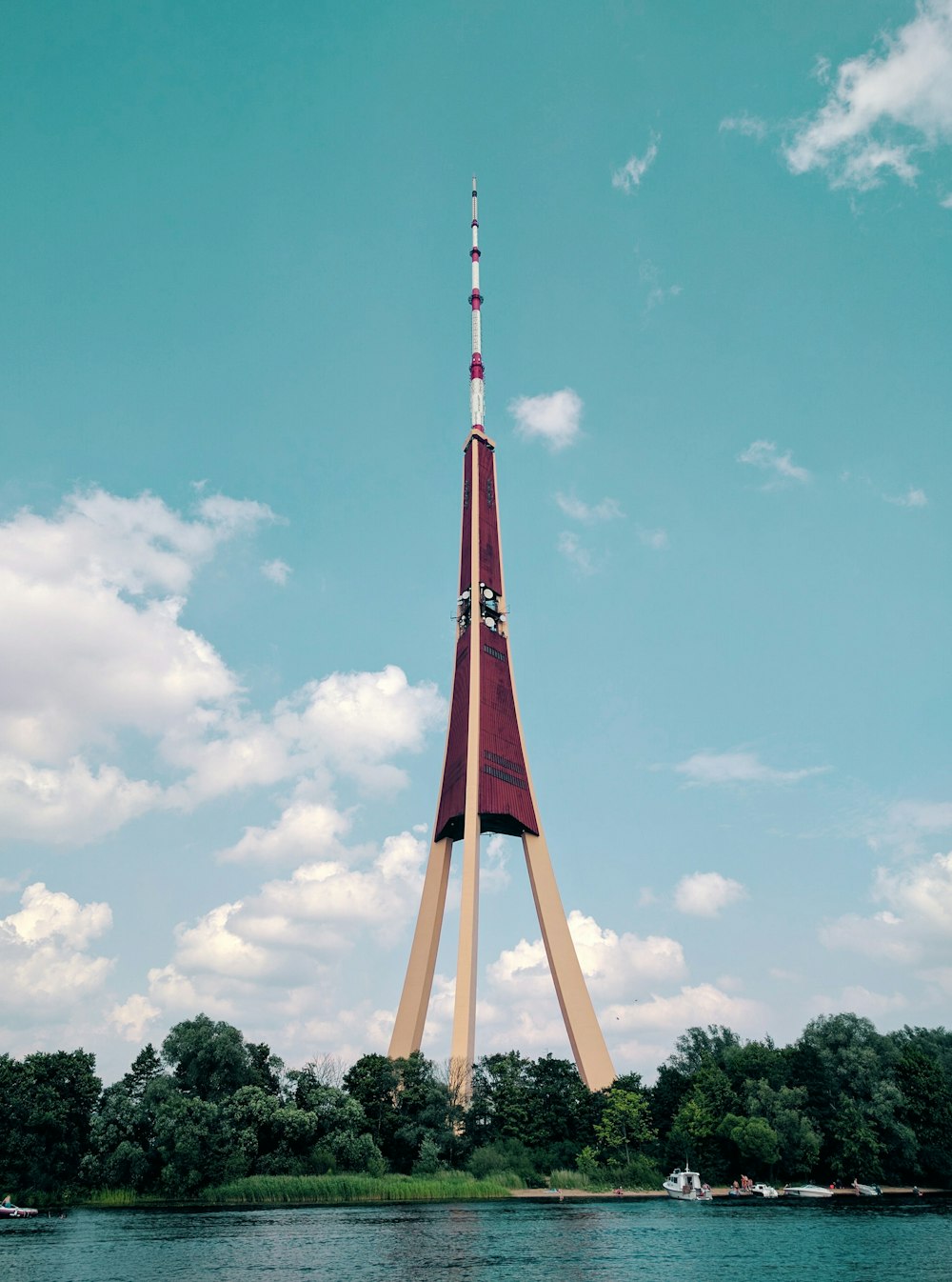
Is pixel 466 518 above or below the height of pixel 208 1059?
above

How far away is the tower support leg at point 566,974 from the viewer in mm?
35812

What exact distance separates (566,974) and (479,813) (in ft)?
21.4

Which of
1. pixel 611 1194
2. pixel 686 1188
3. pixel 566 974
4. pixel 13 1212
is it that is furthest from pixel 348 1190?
pixel 566 974

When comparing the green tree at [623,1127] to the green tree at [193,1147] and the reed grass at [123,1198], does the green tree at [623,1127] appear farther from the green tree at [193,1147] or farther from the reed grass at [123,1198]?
the reed grass at [123,1198]

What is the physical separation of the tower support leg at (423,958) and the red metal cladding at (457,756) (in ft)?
4.04

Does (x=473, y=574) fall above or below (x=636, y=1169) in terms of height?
above

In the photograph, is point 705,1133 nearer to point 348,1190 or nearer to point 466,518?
point 348,1190

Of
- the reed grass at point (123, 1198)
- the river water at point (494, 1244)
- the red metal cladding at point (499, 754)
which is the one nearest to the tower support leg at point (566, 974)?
the red metal cladding at point (499, 754)

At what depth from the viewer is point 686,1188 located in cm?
3069

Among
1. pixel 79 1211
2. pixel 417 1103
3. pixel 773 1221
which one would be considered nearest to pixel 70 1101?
pixel 79 1211

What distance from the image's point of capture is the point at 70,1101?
32.5 meters

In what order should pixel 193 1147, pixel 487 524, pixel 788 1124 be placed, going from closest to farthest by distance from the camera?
1. pixel 193 1147
2. pixel 788 1124
3. pixel 487 524

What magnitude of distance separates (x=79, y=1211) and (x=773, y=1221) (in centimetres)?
1913

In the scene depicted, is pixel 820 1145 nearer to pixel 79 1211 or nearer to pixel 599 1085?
pixel 599 1085
